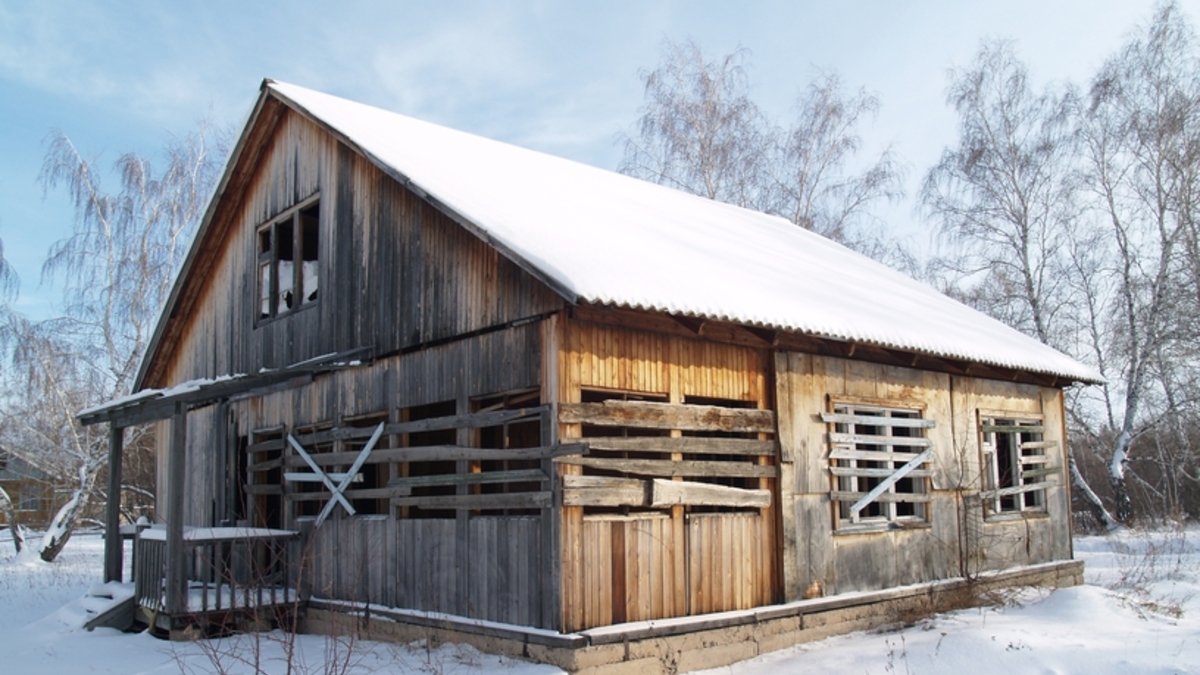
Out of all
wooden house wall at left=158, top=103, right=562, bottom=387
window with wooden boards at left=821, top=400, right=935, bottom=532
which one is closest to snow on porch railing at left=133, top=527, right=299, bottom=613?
wooden house wall at left=158, top=103, right=562, bottom=387

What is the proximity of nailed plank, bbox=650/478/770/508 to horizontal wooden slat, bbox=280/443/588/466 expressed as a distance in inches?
42.6

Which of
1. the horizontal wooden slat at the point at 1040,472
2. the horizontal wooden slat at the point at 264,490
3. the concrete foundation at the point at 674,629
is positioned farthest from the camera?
the horizontal wooden slat at the point at 1040,472

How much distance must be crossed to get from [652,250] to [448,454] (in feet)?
9.67

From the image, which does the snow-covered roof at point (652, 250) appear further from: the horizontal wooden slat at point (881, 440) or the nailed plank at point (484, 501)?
the nailed plank at point (484, 501)

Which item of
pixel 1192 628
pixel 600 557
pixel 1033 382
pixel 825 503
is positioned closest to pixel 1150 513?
pixel 1033 382

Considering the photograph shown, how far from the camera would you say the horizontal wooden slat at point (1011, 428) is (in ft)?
44.3

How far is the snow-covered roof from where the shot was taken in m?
8.64

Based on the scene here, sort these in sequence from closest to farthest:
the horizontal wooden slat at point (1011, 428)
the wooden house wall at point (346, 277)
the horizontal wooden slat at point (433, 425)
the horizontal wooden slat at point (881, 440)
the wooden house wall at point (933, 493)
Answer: the horizontal wooden slat at point (433, 425), the wooden house wall at point (346, 277), the wooden house wall at point (933, 493), the horizontal wooden slat at point (881, 440), the horizontal wooden slat at point (1011, 428)

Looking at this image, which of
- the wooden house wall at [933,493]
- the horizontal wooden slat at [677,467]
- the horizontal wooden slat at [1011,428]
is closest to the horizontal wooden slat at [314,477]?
the horizontal wooden slat at [677,467]

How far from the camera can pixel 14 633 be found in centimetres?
1188

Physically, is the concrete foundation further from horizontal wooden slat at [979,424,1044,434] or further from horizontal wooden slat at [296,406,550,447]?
horizontal wooden slat at [979,424,1044,434]

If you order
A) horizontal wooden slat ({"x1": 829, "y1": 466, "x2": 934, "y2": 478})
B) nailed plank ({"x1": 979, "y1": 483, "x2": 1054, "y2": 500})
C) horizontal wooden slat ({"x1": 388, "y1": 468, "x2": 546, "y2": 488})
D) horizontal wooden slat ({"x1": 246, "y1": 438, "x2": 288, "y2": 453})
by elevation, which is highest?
horizontal wooden slat ({"x1": 246, "y1": 438, "x2": 288, "y2": 453})

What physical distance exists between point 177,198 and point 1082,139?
78.1 ft

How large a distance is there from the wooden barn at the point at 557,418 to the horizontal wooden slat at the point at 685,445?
30mm
